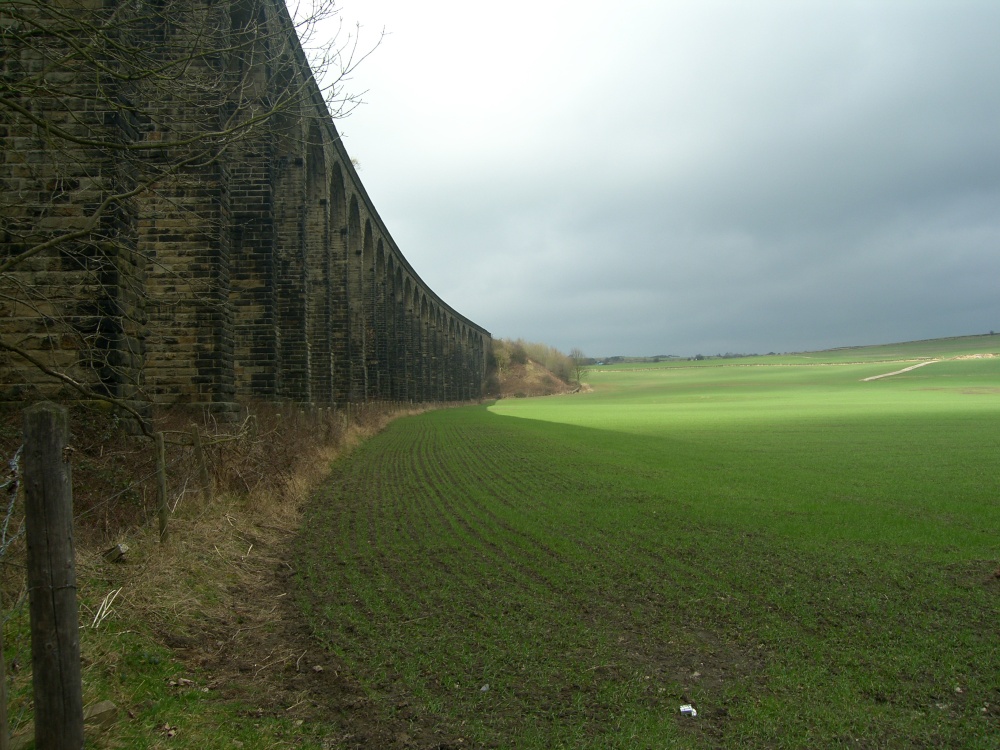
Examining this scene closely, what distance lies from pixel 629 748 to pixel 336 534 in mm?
5704

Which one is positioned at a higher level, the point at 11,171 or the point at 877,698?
the point at 11,171

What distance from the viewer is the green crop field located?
4.00 m

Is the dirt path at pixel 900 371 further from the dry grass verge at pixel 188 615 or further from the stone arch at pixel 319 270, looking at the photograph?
the dry grass verge at pixel 188 615

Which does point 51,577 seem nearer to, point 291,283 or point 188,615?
point 188,615

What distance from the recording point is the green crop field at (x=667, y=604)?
400 cm

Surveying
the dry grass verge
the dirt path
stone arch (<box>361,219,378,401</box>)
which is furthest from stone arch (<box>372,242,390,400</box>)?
the dirt path

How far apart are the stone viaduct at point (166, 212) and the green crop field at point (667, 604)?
9.81 feet

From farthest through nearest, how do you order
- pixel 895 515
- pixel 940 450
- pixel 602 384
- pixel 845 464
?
pixel 602 384
pixel 940 450
pixel 845 464
pixel 895 515

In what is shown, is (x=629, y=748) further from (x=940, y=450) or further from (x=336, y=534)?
(x=940, y=450)

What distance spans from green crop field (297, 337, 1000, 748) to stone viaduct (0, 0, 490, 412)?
2.99m

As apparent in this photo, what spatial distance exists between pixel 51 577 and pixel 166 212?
12031mm

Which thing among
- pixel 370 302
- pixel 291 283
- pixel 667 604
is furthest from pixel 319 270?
pixel 667 604

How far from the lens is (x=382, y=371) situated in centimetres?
3984

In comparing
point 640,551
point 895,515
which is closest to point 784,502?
point 895,515
